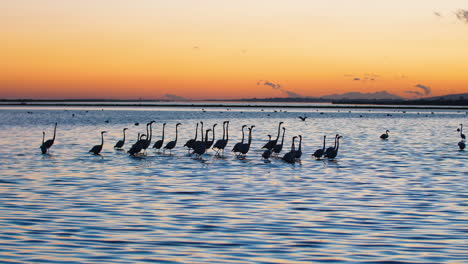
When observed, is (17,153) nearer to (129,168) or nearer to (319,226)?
(129,168)

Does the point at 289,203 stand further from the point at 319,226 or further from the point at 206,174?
the point at 206,174

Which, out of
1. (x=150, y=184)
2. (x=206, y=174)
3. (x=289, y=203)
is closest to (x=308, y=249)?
(x=289, y=203)

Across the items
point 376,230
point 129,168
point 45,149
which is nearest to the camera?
point 376,230

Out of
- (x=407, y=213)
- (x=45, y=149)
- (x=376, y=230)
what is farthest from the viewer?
(x=45, y=149)

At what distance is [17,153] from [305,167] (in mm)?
16098

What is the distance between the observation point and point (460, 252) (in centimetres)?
1261

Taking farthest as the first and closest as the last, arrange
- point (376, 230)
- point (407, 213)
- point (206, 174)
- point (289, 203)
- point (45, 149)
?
point (45, 149), point (206, 174), point (289, 203), point (407, 213), point (376, 230)

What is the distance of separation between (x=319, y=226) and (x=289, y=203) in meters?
3.52

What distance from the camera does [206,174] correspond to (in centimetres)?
2616

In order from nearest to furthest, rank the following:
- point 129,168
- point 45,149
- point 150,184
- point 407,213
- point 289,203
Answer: point 407,213 → point 289,203 → point 150,184 → point 129,168 → point 45,149

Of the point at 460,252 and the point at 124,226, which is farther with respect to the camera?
the point at 124,226

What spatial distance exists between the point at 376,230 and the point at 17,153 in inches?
1016

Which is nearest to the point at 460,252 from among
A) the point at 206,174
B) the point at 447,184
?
the point at 447,184

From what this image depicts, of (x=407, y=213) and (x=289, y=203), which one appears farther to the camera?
(x=289, y=203)
